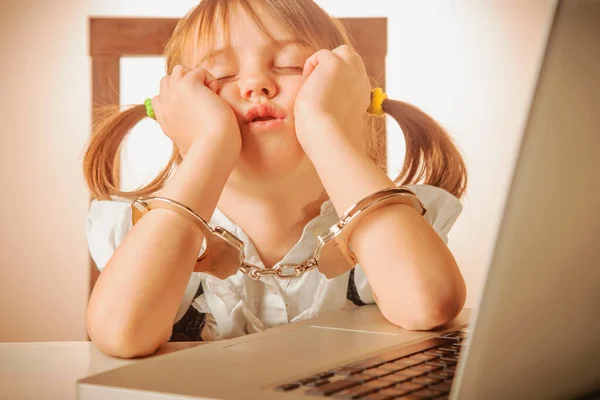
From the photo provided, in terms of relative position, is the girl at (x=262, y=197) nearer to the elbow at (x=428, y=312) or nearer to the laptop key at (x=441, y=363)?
the elbow at (x=428, y=312)

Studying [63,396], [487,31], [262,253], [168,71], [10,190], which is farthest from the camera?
[487,31]

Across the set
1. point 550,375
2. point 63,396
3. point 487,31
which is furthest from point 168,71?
point 487,31

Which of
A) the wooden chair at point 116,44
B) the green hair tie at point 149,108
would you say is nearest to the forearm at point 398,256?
the green hair tie at point 149,108

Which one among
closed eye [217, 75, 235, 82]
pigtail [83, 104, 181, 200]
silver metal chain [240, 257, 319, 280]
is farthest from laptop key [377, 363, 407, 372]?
pigtail [83, 104, 181, 200]

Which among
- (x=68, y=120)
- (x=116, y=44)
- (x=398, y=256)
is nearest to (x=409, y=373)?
(x=398, y=256)

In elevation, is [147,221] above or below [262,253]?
above

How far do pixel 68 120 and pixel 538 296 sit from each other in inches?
61.2

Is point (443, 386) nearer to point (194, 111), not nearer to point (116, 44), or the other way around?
point (194, 111)

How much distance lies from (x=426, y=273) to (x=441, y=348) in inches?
6.3

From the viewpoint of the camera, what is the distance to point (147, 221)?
679 mm

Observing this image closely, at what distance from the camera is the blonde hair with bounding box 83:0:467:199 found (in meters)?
0.95

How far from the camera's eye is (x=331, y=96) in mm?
853

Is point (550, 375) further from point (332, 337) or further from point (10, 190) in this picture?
point (10, 190)

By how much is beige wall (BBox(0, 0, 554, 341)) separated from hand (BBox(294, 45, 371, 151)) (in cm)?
82
